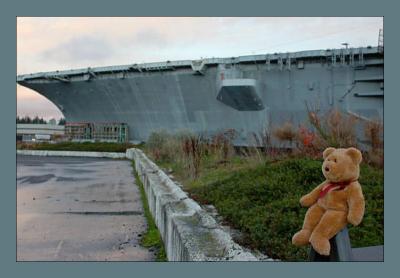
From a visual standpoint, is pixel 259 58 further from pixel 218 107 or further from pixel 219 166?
pixel 219 166

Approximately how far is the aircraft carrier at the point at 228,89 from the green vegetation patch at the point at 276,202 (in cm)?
1090

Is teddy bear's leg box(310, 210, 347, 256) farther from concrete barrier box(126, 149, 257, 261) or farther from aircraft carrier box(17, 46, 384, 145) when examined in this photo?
aircraft carrier box(17, 46, 384, 145)

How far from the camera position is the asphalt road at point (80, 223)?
4.81 metres

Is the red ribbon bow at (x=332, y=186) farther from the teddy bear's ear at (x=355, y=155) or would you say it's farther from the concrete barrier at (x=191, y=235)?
the concrete barrier at (x=191, y=235)

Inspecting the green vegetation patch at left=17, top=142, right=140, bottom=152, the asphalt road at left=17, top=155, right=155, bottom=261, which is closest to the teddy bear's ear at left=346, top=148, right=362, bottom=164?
the asphalt road at left=17, top=155, right=155, bottom=261

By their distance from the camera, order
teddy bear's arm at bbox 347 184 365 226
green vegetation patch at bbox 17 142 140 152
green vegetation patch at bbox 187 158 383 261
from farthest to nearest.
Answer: green vegetation patch at bbox 17 142 140 152, green vegetation patch at bbox 187 158 383 261, teddy bear's arm at bbox 347 184 365 226

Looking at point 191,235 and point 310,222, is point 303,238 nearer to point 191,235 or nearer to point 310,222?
point 310,222

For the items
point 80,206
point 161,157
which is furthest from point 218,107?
point 80,206

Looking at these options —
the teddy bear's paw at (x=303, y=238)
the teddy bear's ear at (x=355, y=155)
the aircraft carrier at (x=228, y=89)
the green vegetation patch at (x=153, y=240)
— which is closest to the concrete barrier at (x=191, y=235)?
the green vegetation patch at (x=153, y=240)

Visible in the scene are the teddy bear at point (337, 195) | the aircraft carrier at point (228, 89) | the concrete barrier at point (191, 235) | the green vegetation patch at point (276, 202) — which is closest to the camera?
the teddy bear at point (337, 195)

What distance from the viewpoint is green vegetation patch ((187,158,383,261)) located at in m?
4.46

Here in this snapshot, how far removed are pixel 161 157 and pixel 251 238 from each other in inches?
477

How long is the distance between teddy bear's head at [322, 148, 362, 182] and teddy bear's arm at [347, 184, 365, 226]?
0.09m

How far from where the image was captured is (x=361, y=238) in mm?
4586
